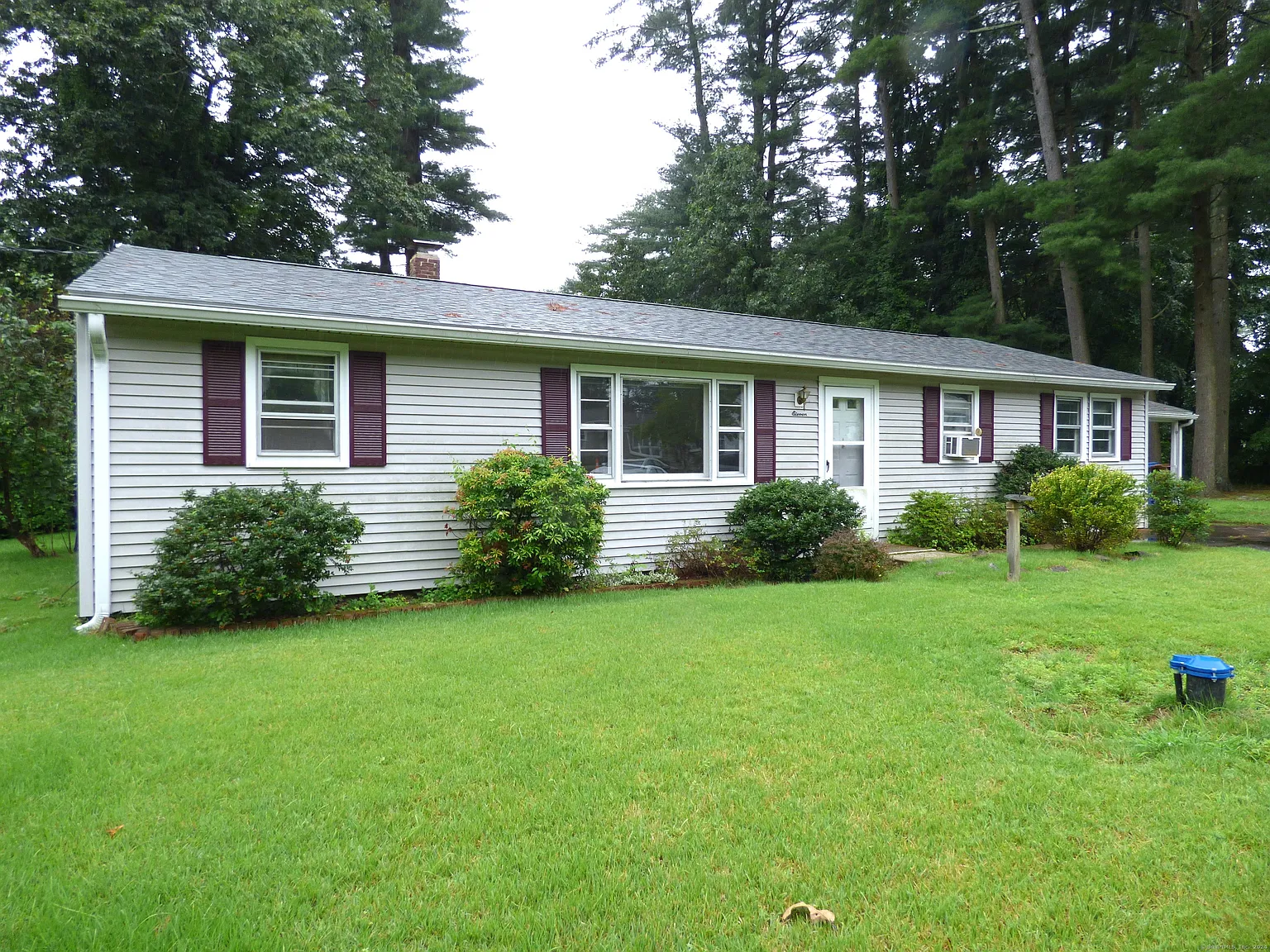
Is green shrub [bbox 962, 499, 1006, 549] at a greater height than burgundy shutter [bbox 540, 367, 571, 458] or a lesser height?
lesser

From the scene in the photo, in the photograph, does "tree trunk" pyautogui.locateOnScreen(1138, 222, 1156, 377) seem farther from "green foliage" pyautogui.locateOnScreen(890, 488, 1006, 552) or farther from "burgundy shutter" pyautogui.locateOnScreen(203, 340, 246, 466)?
"burgundy shutter" pyautogui.locateOnScreen(203, 340, 246, 466)

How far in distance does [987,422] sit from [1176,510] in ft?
9.52

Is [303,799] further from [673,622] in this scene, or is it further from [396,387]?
[396,387]

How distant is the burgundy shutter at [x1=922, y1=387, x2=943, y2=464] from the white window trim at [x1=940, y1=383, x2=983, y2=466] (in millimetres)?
118

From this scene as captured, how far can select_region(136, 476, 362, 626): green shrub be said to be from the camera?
603 centimetres

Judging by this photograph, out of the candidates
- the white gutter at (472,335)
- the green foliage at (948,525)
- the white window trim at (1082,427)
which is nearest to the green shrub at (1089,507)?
the green foliage at (948,525)

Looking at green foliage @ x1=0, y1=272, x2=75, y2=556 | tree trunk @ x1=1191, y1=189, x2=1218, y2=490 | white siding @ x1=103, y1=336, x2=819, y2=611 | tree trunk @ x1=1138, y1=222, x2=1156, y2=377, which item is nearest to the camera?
white siding @ x1=103, y1=336, x2=819, y2=611

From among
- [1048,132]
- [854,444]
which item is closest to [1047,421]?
[854,444]

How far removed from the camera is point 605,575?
8.48 metres

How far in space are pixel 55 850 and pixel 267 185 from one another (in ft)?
63.2

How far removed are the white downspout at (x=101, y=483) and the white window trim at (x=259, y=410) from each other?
42.3 inches

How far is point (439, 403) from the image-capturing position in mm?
7793

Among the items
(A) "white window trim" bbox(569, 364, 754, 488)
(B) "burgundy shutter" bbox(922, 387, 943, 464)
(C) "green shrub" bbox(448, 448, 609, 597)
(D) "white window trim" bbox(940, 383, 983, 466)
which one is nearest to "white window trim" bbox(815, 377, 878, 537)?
(B) "burgundy shutter" bbox(922, 387, 943, 464)

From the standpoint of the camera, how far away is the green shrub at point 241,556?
6.03 meters
